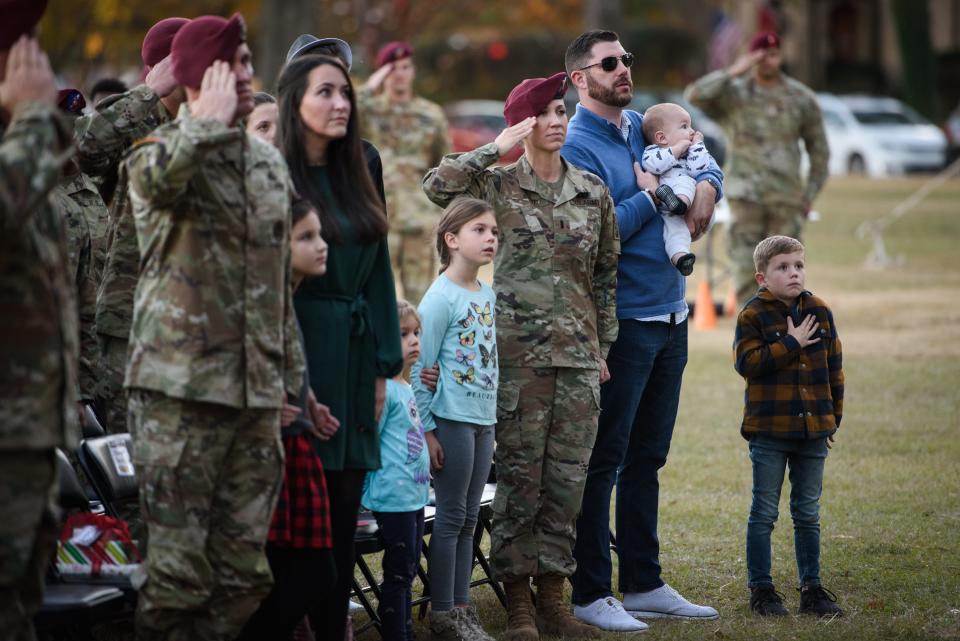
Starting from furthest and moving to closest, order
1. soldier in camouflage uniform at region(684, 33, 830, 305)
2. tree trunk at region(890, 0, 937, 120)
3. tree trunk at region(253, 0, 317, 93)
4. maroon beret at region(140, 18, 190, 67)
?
tree trunk at region(890, 0, 937, 120), tree trunk at region(253, 0, 317, 93), soldier in camouflage uniform at region(684, 33, 830, 305), maroon beret at region(140, 18, 190, 67)

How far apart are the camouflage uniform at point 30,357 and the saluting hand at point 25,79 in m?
0.11

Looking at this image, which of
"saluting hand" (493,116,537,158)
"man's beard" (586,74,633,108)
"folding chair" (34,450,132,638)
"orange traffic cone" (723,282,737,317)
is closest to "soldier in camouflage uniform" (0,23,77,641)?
"folding chair" (34,450,132,638)

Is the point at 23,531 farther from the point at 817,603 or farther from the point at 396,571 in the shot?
Answer: the point at 817,603

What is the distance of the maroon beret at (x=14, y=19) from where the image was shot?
4.25 metres

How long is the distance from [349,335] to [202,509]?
849mm

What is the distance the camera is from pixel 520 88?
237 inches

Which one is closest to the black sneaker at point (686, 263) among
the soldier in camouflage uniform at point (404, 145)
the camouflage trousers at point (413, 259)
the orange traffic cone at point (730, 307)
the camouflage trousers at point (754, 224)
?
the soldier in camouflage uniform at point (404, 145)

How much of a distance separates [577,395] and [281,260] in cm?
178

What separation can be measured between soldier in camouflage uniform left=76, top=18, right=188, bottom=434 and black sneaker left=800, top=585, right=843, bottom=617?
114 inches

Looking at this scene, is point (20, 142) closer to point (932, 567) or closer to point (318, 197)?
point (318, 197)

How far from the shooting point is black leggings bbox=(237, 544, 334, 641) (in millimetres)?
4793

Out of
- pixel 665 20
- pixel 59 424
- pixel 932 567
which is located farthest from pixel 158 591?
Result: pixel 665 20

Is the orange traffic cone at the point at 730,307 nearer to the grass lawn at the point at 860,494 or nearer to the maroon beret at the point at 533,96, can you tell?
the grass lawn at the point at 860,494

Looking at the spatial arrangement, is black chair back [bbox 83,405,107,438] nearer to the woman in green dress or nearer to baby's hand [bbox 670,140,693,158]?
the woman in green dress
